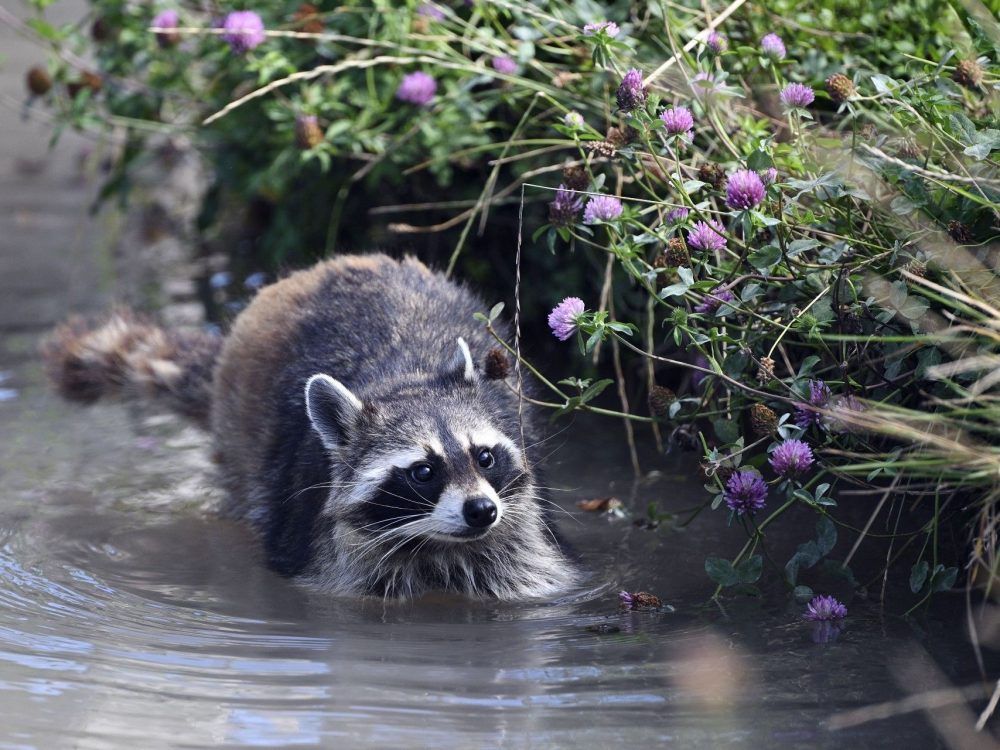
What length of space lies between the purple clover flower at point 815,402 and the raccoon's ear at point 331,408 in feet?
4.59

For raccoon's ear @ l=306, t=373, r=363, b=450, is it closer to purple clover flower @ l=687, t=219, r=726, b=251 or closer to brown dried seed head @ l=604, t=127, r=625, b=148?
brown dried seed head @ l=604, t=127, r=625, b=148

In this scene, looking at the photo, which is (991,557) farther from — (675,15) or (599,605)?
(675,15)

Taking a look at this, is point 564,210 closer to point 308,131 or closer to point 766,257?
point 766,257

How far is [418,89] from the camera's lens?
500cm

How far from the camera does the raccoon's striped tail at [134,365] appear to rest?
17.1ft

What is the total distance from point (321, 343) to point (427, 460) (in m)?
0.87

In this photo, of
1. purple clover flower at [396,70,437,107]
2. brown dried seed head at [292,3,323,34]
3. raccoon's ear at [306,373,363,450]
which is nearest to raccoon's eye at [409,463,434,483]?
raccoon's ear at [306,373,363,450]

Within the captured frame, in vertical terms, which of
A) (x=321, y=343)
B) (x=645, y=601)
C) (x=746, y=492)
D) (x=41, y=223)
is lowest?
(x=41, y=223)

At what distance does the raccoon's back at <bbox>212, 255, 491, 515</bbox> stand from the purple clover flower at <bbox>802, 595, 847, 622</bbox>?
4.80ft

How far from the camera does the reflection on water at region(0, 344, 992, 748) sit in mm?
2904

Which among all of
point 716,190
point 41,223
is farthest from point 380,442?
point 41,223

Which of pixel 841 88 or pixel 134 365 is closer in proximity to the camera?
pixel 841 88

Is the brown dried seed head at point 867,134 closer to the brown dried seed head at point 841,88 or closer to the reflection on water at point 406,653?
the brown dried seed head at point 841,88

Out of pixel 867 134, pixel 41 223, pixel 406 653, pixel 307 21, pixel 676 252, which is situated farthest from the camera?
pixel 41 223
